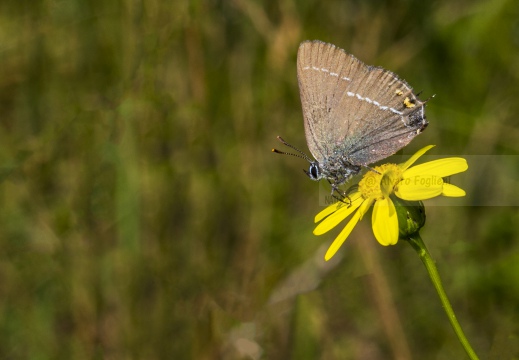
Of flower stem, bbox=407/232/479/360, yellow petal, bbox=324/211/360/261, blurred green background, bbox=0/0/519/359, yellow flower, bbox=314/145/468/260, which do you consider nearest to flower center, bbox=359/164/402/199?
yellow flower, bbox=314/145/468/260

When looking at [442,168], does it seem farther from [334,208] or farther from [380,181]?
[334,208]

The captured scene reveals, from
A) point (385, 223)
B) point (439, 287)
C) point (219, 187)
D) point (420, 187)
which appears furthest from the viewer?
point (219, 187)

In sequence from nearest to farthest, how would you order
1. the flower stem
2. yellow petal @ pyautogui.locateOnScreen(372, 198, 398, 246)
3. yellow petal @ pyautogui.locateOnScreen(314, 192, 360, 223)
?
the flower stem, yellow petal @ pyautogui.locateOnScreen(372, 198, 398, 246), yellow petal @ pyautogui.locateOnScreen(314, 192, 360, 223)

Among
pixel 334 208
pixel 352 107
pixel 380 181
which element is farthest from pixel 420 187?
pixel 352 107

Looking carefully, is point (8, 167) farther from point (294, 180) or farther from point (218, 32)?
point (294, 180)

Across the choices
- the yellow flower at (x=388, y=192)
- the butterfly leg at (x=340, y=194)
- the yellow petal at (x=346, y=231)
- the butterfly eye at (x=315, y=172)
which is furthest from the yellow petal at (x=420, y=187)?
the butterfly eye at (x=315, y=172)

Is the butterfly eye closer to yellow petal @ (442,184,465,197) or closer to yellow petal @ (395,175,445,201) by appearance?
yellow petal @ (395,175,445,201)
